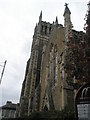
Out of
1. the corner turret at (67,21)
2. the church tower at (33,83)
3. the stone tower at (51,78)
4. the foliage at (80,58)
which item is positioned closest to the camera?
the foliage at (80,58)

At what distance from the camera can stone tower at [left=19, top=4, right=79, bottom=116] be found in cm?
1962

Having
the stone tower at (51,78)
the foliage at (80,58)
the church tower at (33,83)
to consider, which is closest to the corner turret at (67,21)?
the stone tower at (51,78)

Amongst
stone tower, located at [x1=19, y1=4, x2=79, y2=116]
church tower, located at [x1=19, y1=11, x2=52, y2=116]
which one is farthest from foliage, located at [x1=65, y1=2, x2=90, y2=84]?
church tower, located at [x1=19, y1=11, x2=52, y2=116]

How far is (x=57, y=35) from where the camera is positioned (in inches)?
1079

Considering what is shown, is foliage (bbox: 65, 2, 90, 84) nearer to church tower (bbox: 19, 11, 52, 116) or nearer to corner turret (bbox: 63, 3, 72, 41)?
corner turret (bbox: 63, 3, 72, 41)

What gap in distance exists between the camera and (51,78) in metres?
26.0

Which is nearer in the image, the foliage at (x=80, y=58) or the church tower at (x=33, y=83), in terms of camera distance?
the foliage at (x=80, y=58)

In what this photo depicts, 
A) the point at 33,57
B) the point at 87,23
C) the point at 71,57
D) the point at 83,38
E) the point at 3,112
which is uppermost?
the point at 33,57

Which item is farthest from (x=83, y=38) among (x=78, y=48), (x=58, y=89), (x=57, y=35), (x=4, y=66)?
(x=57, y=35)

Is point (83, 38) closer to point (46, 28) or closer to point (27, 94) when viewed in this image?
point (27, 94)

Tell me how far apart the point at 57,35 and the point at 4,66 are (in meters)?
9.90

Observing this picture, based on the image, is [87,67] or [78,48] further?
[78,48]

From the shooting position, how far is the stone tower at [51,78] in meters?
19.6

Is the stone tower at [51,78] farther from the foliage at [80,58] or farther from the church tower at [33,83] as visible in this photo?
the foliage at [80,58]
